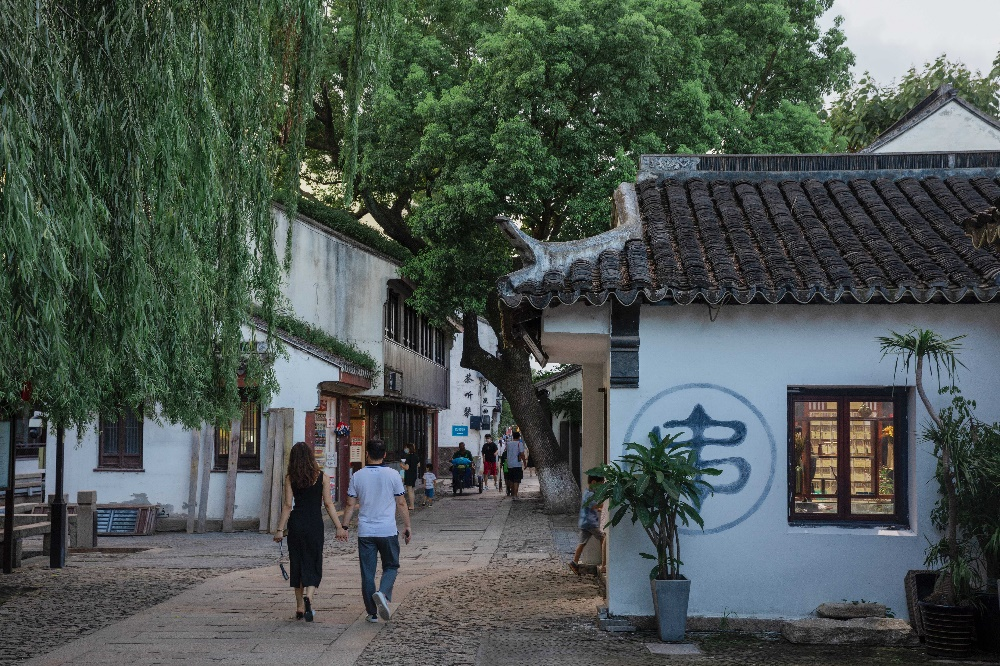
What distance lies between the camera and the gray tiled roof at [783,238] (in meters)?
9.64

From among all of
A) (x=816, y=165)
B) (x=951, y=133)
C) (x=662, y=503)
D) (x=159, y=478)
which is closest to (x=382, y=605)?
(x=662, y=503)

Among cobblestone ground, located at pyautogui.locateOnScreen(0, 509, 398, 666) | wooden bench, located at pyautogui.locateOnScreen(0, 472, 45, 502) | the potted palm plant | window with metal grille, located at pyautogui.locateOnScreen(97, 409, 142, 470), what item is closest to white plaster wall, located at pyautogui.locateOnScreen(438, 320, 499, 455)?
wooden bench, located at pyautogui.locateOnScreen(0, 472, 45, 502)

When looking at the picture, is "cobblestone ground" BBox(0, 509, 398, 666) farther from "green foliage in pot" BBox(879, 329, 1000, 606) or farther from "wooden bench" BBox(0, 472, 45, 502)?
"green foliage in pot" BBox(879, 329, 1000, 606)

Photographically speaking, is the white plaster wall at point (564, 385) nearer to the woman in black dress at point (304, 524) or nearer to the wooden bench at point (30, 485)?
the wooden bench at point (30, 485)

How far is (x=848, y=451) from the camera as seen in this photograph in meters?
10.2

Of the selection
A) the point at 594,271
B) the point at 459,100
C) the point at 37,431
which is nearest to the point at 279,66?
the point at 594,271

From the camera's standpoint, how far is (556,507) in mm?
24891

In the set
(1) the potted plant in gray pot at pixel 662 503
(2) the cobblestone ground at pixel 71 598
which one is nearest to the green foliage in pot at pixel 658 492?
(1) the potted plant in gray pot at pixel 662 503

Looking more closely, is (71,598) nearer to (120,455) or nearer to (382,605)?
(382,605)

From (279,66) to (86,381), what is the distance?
3.56 m

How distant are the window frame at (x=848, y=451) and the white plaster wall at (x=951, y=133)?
31.7 ft

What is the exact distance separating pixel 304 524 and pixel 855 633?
4964 mm

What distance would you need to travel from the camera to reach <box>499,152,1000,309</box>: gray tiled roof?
9641mm

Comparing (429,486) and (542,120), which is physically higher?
(542,120)
